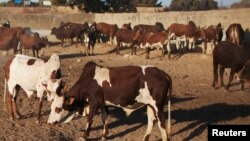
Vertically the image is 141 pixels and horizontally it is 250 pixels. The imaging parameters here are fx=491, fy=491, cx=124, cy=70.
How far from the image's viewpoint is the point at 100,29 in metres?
34.7

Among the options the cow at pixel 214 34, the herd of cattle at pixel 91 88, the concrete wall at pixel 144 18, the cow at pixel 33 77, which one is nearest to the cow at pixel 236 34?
the cow at pixel 214 34

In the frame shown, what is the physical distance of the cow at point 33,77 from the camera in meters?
10.8

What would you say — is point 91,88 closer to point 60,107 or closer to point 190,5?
point 60,107

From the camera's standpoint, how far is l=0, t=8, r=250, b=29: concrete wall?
27.9 meters

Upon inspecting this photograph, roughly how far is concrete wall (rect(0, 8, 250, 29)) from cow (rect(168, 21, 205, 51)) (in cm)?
183

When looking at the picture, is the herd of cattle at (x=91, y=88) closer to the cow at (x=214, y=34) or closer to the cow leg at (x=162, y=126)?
the cow leg at (x=162, y=126)

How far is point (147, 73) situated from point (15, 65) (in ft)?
10.8

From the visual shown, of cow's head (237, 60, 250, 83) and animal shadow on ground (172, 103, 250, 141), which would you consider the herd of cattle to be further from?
cow's head (237, 60, 250, 83)

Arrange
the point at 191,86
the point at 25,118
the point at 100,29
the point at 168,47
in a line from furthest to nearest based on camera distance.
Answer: the point at 100,29 → the point at 168,47 → the point at 191,86 → the point at 25,118

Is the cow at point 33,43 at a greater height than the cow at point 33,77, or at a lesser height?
lesser

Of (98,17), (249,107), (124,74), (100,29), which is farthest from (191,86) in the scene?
(98,17)

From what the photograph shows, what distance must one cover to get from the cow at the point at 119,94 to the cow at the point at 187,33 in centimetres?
1669

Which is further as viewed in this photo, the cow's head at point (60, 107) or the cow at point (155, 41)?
the cow at point (155, 41)

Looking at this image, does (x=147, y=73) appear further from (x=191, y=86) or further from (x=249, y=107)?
(x=191, y=86)
